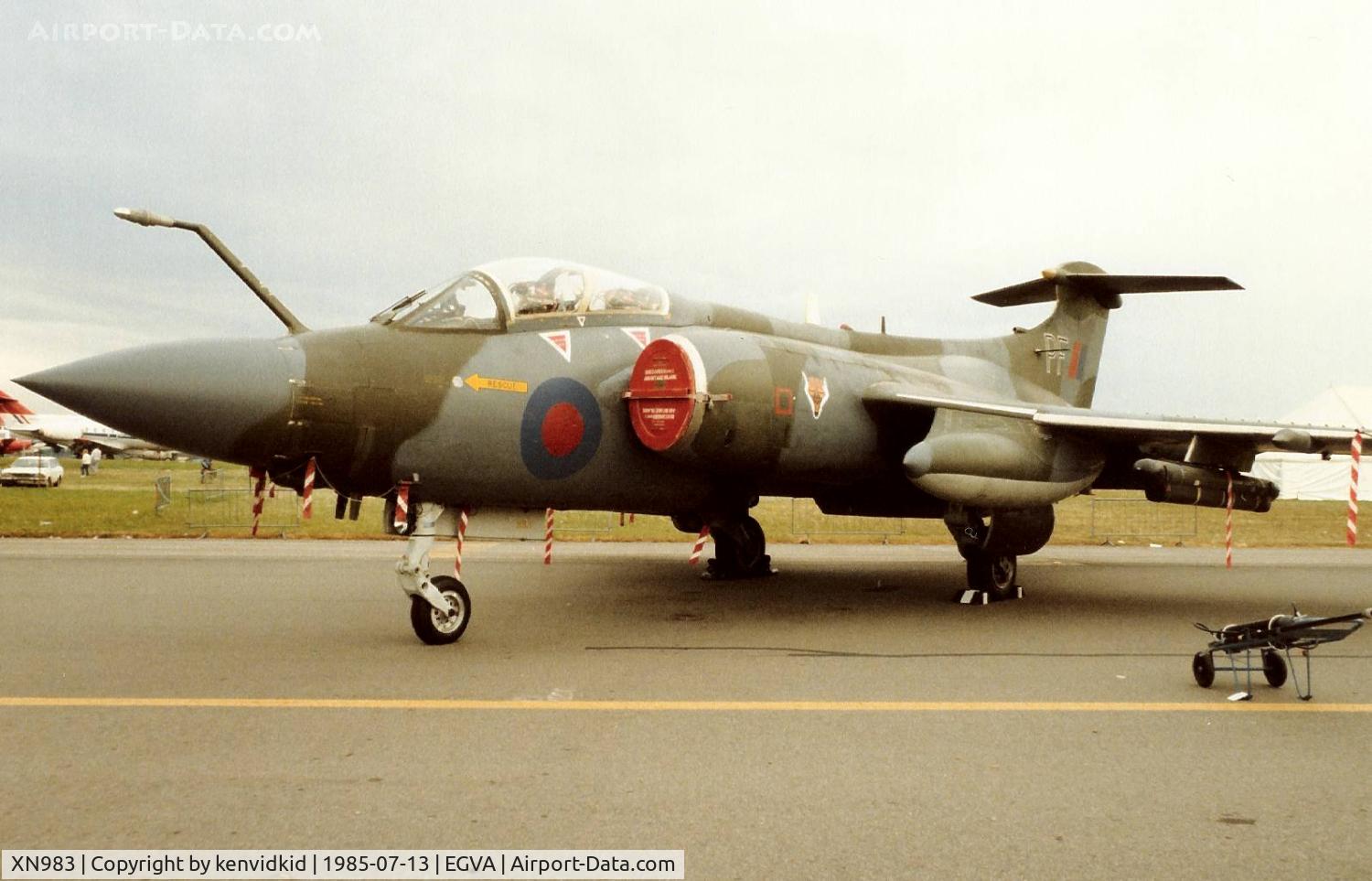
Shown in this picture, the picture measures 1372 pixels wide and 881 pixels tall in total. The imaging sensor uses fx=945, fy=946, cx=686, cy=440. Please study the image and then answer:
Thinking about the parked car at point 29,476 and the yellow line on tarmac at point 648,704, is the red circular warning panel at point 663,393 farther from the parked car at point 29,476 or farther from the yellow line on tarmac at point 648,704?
the parked car at point 29,476

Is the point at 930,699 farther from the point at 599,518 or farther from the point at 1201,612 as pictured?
the point at 599,518

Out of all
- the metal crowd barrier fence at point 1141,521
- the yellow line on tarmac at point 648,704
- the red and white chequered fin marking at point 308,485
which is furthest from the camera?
the metal crowd barrier fence at point 1141,521

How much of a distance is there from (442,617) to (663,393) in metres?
2.38

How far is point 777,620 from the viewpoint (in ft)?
28.0

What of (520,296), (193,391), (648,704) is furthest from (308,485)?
(648,704)

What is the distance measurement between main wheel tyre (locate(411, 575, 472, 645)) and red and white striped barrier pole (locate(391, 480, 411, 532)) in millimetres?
463

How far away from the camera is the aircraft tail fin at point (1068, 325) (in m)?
13.3

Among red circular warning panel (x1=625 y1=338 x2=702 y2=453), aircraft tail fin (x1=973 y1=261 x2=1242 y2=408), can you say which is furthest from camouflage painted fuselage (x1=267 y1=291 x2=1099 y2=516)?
aircraft tail fin (x1=973 y1=261 x2=1242 y2=408)

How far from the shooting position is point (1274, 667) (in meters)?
5.85

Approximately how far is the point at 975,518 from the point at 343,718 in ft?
22.7

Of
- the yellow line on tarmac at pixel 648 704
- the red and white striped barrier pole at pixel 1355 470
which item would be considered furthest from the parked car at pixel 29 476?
the red and white striped barrier pole at pixel 1355 470

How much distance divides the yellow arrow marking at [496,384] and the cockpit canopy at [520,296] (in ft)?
1.45

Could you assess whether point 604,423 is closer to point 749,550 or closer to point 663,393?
point 663,393

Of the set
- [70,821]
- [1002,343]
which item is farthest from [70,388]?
[1002,343]
